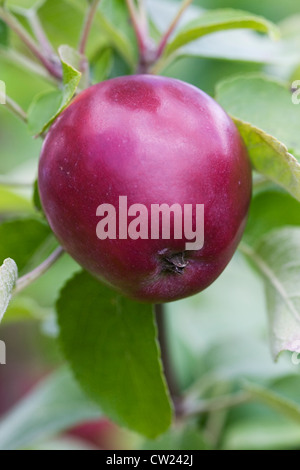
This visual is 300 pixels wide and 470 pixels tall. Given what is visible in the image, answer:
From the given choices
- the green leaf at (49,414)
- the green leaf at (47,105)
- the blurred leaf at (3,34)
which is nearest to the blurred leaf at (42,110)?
the green leaf at (47,105)

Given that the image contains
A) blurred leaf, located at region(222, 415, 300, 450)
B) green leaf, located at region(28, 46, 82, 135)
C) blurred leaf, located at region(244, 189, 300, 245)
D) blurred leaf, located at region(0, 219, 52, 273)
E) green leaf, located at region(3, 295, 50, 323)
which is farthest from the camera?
blurred leaf, located at region(222, 415, 300, 450)

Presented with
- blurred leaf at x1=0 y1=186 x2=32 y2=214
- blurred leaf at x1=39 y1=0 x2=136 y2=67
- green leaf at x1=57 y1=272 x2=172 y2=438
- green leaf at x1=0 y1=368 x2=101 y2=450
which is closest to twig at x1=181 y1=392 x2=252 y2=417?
green leaf at x1=0 y1=368 x2=101 y2=450

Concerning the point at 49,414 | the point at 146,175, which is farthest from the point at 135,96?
the point at 49,414

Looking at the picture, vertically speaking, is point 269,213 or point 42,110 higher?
point 42,110

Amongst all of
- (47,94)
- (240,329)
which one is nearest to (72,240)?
(47,94)

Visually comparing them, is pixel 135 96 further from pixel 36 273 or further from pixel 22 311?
pixel 22 311

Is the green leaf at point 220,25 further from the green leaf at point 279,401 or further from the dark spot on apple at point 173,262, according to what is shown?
the green leaf at point 279,401

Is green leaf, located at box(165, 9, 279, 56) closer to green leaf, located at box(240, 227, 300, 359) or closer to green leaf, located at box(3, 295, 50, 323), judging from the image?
green leaf, located at box(240, 227, 300, 359)
